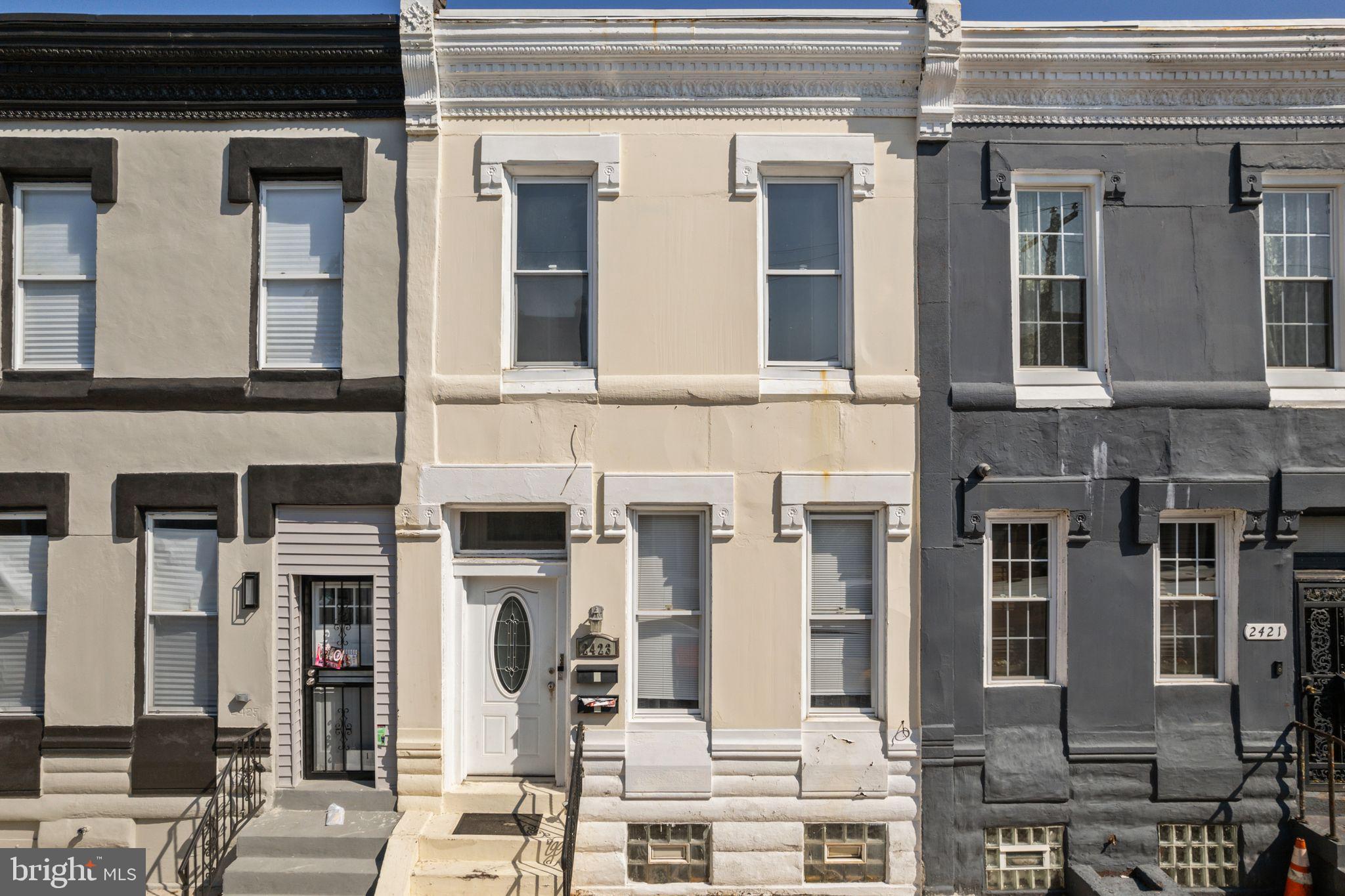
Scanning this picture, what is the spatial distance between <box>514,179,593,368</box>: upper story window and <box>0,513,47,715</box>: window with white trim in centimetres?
470

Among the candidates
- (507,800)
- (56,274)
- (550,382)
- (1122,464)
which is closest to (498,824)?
(507,800)

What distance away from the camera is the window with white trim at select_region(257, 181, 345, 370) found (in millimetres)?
8117

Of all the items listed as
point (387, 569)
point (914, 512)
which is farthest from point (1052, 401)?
point (387, 569)

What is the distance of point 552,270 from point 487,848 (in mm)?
5002

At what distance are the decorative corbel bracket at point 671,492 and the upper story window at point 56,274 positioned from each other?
16.5 ft

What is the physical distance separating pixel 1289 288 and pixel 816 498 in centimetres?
487

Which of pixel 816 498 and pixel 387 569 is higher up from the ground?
pixel 816 498

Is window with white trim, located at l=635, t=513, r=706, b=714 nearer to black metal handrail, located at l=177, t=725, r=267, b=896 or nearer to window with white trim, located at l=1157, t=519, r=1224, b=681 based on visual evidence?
black metal handrail, located at l=177, t=725, r=267, b=896

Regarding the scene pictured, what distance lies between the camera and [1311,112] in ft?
26.3

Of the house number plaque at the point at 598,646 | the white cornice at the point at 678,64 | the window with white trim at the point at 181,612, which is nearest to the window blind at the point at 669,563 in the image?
the house number plaque at the point at 598,646

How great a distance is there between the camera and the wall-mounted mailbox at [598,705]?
777 centimetres

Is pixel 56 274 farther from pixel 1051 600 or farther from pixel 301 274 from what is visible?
pixel 1051 600

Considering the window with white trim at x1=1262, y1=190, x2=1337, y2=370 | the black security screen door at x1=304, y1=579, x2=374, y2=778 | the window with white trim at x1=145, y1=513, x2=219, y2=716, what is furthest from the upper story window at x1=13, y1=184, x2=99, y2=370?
the window with white trim at x1=1262, y1=190, x2=1337, y2=370

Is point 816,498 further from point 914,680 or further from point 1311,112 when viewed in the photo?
point 1311,112
